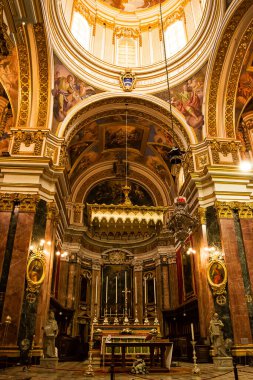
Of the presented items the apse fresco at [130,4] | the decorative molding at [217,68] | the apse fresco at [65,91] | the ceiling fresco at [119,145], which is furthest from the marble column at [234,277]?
the apse fresco at [130,4]

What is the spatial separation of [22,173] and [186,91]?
7.95 m

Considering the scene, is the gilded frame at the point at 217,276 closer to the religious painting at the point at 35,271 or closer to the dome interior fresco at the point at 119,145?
the religious painting at the point at 35,271

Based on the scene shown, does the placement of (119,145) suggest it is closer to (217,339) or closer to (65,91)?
(65,91)

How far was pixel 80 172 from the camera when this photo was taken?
18891mm

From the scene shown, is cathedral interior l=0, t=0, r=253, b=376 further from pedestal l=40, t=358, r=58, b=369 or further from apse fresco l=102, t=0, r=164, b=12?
pedestal l=40, t=358, r=58, b=369

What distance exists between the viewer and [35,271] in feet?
33.7

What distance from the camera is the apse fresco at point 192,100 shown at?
13.9 metres

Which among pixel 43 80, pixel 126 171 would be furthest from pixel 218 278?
pixel 126 171

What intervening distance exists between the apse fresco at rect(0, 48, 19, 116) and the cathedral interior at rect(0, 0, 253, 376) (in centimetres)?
4

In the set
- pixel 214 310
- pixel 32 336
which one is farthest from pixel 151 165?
pixel 32 336

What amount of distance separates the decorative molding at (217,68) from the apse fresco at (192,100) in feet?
1.37

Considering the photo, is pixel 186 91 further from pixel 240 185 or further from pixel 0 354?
pixel 0 354

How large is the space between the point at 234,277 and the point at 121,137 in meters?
9.78

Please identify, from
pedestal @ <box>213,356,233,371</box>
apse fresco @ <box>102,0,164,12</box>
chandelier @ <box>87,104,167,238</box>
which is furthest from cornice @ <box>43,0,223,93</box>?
pedestal @ <box>213,356,233,371</box>
